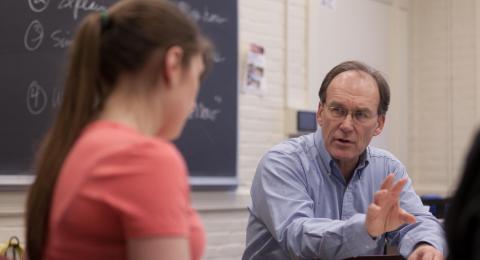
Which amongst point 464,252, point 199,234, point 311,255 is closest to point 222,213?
point 311,255

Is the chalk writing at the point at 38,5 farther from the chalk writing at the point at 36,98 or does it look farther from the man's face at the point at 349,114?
the man's face at the point at 349,114

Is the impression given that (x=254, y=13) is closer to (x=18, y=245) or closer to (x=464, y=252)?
(x=18, y=245)

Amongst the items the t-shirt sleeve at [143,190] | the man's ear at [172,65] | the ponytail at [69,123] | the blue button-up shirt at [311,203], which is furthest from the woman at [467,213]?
the blue button-up shirt at [311,203]

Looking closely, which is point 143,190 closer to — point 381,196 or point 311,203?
point 381,196

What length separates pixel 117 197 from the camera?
3.52 feet

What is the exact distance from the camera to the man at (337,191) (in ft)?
6.86

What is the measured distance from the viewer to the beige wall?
4.09 meters

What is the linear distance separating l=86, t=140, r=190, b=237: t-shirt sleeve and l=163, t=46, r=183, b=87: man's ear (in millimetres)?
142

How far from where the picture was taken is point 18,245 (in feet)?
8.69

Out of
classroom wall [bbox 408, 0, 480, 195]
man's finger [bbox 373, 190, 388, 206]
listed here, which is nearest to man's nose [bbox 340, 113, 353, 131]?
man's finger [bbox 373, 190, 388, 206]

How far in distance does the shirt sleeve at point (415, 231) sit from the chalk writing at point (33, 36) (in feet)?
5.07

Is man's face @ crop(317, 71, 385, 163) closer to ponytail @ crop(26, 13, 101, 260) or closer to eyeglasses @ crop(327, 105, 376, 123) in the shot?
eyeglasses @ crop(327, 105, 376, 123)

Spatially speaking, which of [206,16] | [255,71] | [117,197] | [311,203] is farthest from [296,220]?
[255,71]

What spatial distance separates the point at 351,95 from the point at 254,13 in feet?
5.78
